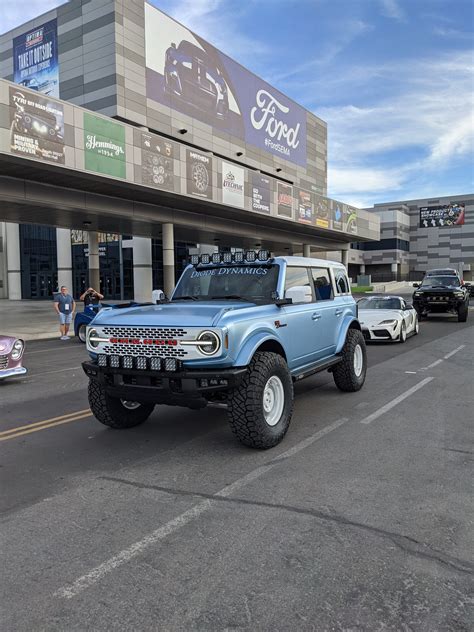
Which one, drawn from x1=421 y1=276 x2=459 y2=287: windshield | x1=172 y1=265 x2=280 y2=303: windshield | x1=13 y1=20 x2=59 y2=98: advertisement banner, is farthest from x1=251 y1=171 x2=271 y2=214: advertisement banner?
x1=172 y1=265 x2=280 y2=303: windshield

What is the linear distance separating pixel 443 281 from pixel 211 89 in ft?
94.5

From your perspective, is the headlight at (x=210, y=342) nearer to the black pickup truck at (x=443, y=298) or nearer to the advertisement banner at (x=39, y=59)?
the black pickup truck at (x=443, y=298)

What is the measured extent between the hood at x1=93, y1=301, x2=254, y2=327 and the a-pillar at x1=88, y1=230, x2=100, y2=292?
2705cm

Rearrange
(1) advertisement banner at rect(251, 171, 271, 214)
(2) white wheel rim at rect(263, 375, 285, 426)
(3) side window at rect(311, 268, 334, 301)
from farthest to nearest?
(1) advertisement banner at rect(251, 171, 271, 214), (3) side window at rect(311, 268, 334, 301), (2) white wheel rim at rect(263, 375, 285, 426)

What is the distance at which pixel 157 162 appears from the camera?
24031mm

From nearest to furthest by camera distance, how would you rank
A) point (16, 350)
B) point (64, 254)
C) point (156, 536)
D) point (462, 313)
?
point (156, 536) → point (16, 350) → point (462, 313) → point (64, 254)

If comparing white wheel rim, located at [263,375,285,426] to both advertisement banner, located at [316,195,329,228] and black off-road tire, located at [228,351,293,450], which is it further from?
advertisement banner, located at [316,195,329,228]

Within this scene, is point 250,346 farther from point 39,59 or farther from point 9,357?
point 39,59

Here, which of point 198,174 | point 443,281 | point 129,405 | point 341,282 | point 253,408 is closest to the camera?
point 253,408

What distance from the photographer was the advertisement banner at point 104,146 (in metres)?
20.6

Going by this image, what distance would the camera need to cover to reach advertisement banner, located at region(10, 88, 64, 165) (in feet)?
57.9

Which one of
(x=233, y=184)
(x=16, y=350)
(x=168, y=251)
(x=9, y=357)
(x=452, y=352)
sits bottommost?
(x=452, y=352)

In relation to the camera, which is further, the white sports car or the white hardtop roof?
the white sports car

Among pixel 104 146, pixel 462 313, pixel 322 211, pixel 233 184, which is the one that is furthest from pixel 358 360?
pixel 322 211
